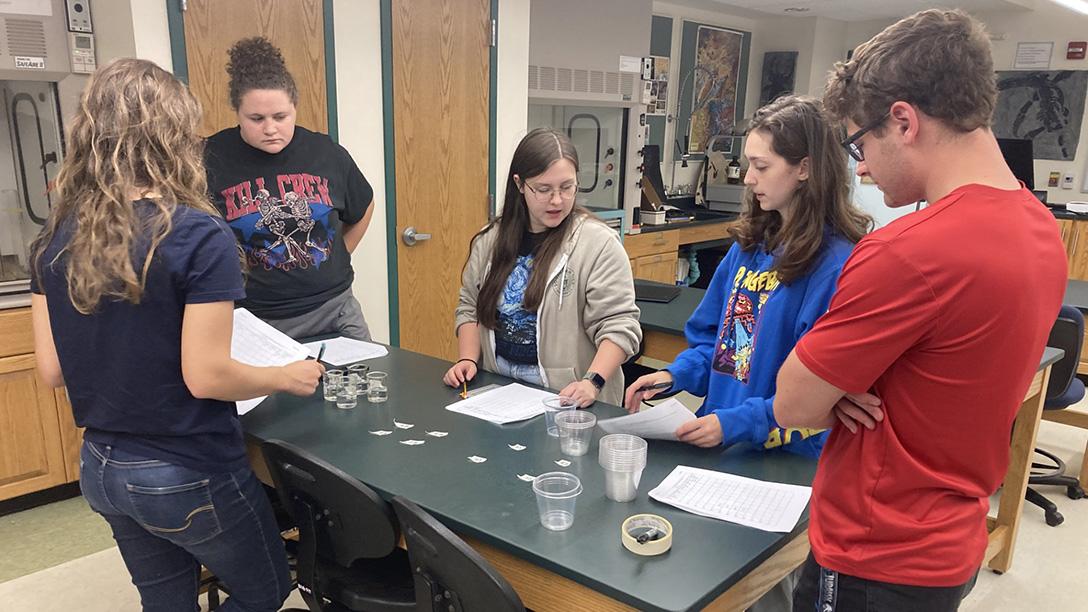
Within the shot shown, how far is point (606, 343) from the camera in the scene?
199cm

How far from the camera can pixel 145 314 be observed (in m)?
1.27

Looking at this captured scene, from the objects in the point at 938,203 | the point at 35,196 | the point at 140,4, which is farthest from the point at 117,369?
the point at 35,196

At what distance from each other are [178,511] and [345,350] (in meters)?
0.91

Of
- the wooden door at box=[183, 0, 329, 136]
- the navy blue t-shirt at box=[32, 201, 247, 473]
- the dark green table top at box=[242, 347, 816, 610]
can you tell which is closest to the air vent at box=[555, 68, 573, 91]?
the wooden door at box=[183, 0, 329, 136]

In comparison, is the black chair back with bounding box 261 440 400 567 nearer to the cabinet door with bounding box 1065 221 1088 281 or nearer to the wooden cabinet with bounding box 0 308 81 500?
the wooden cabinet with bounding box 0 308 81 500

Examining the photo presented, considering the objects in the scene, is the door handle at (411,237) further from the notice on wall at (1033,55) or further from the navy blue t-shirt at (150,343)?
the notice on wall at (1033,55)

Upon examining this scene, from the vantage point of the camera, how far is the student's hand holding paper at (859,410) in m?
1.00

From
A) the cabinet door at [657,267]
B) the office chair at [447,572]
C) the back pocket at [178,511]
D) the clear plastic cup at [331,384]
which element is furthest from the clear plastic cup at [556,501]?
the cabinet door at [657,267]

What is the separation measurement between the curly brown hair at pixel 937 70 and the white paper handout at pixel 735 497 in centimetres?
66

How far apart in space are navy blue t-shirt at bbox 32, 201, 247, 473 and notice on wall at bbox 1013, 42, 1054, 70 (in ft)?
24.0

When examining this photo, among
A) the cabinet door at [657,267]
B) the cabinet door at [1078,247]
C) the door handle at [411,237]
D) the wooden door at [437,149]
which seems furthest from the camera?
the cabinet door at [1078,247]

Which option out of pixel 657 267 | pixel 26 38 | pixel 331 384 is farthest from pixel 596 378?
pixel 657 267

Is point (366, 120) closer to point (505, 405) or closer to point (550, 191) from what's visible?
point (550, 191)

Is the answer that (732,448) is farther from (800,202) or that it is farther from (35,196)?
(35,196)
